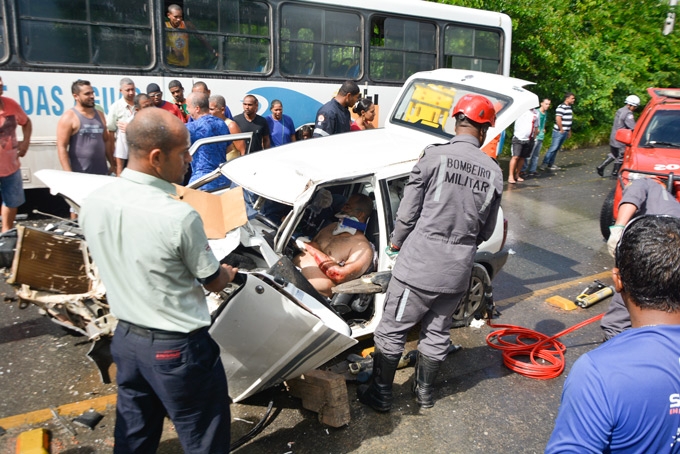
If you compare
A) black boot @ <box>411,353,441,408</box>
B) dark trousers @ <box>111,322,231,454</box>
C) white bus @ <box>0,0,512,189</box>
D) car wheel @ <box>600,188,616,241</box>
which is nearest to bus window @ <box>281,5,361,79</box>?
white bus @ <box>0,0,512,189</box>

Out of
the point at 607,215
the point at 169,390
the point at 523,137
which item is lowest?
the point at 607,215

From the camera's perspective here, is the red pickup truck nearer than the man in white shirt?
Yes

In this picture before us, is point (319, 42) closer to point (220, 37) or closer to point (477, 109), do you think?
point (220, 37)

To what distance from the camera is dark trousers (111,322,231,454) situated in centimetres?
247

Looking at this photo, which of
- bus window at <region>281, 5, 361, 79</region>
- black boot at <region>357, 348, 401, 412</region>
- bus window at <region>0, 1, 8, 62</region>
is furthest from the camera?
bus window at <region>281, 5, 361, 79</region>

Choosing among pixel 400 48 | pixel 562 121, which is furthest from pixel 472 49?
pixel 562 121

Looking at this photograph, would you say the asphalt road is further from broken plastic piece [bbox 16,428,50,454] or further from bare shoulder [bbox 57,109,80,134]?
bare shoulder [bbox 57,109,80,134]

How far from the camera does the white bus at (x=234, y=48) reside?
7305mm

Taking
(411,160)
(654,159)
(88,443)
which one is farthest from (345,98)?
(88,443)

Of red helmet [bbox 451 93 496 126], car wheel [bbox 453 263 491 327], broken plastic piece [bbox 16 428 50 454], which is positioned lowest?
broken plastic piece [bbox 16 428 50 454]

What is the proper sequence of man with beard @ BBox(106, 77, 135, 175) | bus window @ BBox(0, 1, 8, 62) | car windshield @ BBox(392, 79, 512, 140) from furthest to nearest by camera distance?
man with beard @ BBox(106, 77, 135, 175)
bus window @ BBox(0, 1, 8, 62)
car windshield @ BBox(392, 79, 512, 140)

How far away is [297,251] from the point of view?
4.47m

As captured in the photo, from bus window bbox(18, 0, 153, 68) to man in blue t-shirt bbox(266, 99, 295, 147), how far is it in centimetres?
182

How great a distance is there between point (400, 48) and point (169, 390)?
8.98 meters
